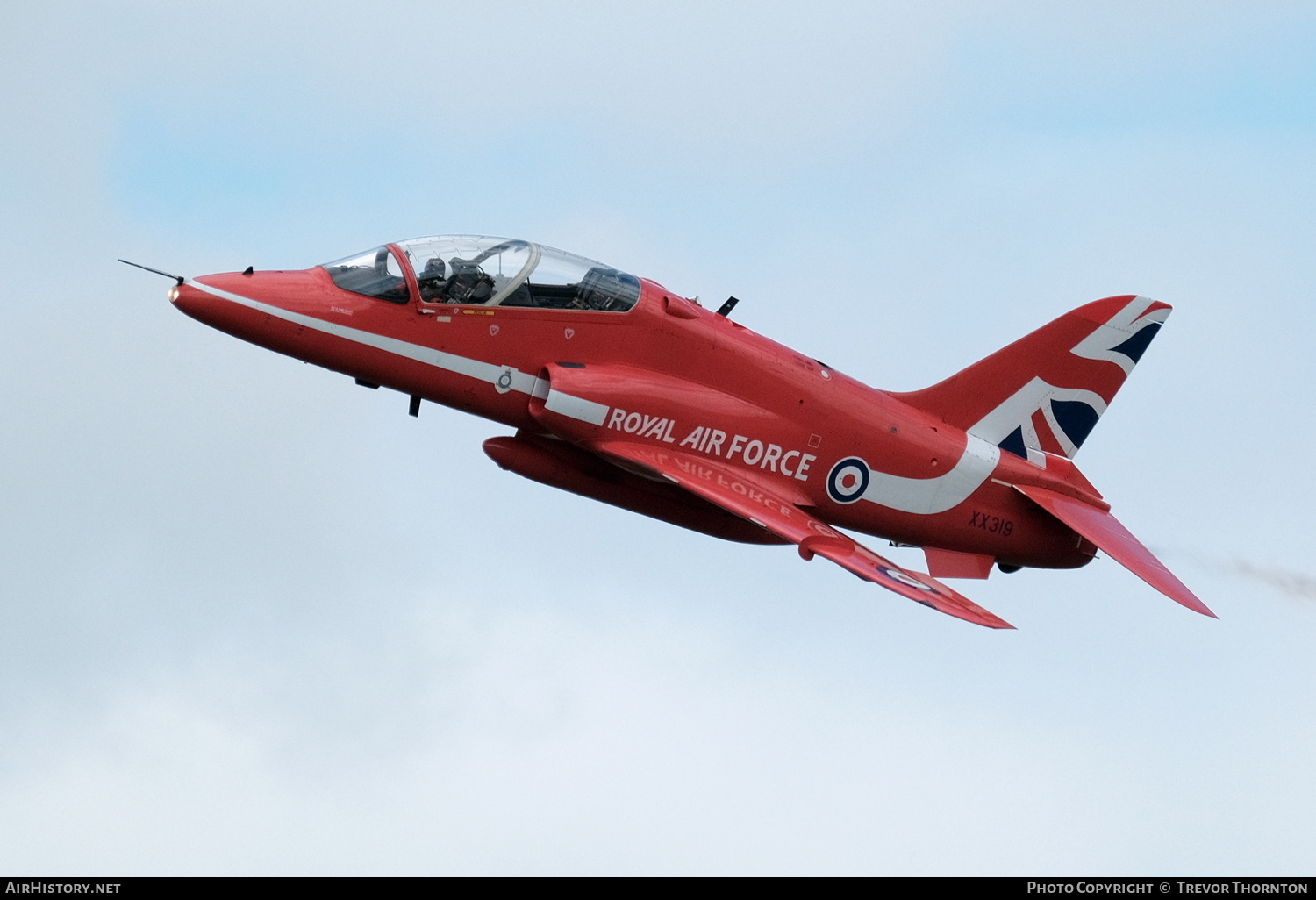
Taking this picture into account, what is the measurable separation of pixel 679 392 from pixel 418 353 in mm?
3315

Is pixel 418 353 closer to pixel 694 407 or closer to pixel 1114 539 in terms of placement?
pixel 694 407

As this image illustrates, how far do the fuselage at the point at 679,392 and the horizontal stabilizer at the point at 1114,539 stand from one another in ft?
0.70

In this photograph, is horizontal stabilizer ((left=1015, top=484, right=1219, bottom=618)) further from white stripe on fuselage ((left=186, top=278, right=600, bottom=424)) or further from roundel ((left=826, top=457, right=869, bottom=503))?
white stripe on fuselage ((left=186, top=278, right=600, bottom=424))

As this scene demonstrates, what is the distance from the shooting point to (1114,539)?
76.9 feet

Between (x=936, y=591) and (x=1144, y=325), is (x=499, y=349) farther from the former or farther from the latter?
(x=1144, y=325)

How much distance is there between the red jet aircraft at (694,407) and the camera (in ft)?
68.1

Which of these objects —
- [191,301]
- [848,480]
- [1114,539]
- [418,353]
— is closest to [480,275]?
[418,353]

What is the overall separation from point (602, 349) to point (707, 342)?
4.66 feet

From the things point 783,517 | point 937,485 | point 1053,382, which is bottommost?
point 783,517

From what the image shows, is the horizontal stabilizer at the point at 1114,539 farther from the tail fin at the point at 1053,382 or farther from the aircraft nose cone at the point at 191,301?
the aircraft nose cone at the point at 191,301

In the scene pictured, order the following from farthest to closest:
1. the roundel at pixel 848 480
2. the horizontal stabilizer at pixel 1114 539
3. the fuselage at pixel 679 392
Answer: the roundel at pixel 848 480
the horizontal stabilizer at pixel 1114 539
the fuselage at pixel 679 392

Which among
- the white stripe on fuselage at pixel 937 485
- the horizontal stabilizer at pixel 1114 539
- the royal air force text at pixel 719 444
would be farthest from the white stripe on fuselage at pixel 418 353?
the horizontal stabilizer at pixel 1114 539

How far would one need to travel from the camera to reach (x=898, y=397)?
79.0 ft
